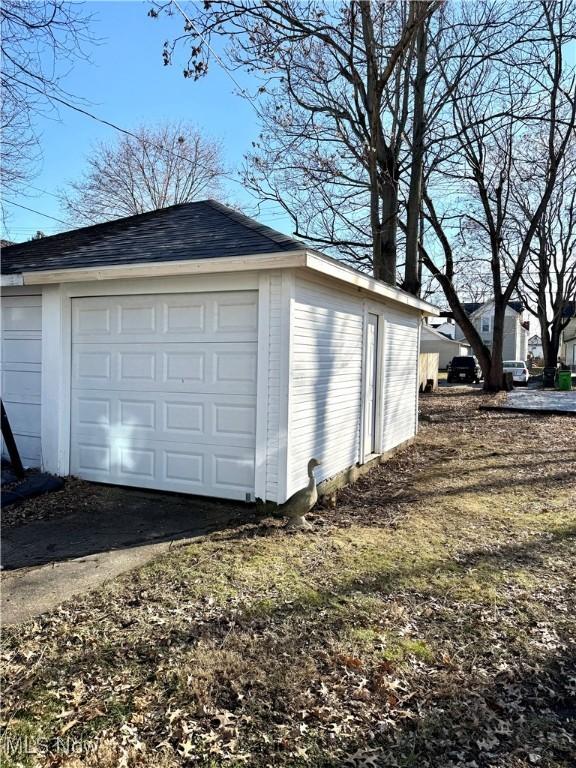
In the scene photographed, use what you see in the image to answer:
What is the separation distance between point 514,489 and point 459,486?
2.26 feet

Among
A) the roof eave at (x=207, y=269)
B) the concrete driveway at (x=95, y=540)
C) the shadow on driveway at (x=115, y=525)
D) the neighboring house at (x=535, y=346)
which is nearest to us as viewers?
the concrete driveway at (x=95, y=540)

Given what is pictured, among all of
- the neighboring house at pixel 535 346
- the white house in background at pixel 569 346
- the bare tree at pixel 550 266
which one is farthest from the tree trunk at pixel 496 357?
the neighboring house at pixel 535 346

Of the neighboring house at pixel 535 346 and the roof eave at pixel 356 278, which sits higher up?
the neighboring house at pixel 535 346

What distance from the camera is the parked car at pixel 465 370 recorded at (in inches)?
1169

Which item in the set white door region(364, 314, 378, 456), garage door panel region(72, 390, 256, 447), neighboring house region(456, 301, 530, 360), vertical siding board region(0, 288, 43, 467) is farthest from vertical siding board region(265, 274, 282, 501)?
neighboring house region(456, 301, 530, 360)

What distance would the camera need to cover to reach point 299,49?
34.9 ft

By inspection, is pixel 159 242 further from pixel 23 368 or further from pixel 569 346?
pixel 569 346

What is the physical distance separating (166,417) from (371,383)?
349 cm

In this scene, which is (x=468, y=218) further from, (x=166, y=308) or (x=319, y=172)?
(x=166, y=308)

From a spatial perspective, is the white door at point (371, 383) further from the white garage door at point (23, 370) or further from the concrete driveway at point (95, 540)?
the white garage door at point (23, 370)

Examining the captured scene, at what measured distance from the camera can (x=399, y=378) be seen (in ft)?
31.4

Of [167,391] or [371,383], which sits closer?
[167,391]

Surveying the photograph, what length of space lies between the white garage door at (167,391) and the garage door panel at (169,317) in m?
0.01

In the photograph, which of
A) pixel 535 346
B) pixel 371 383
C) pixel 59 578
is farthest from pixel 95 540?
pixel 535 346
